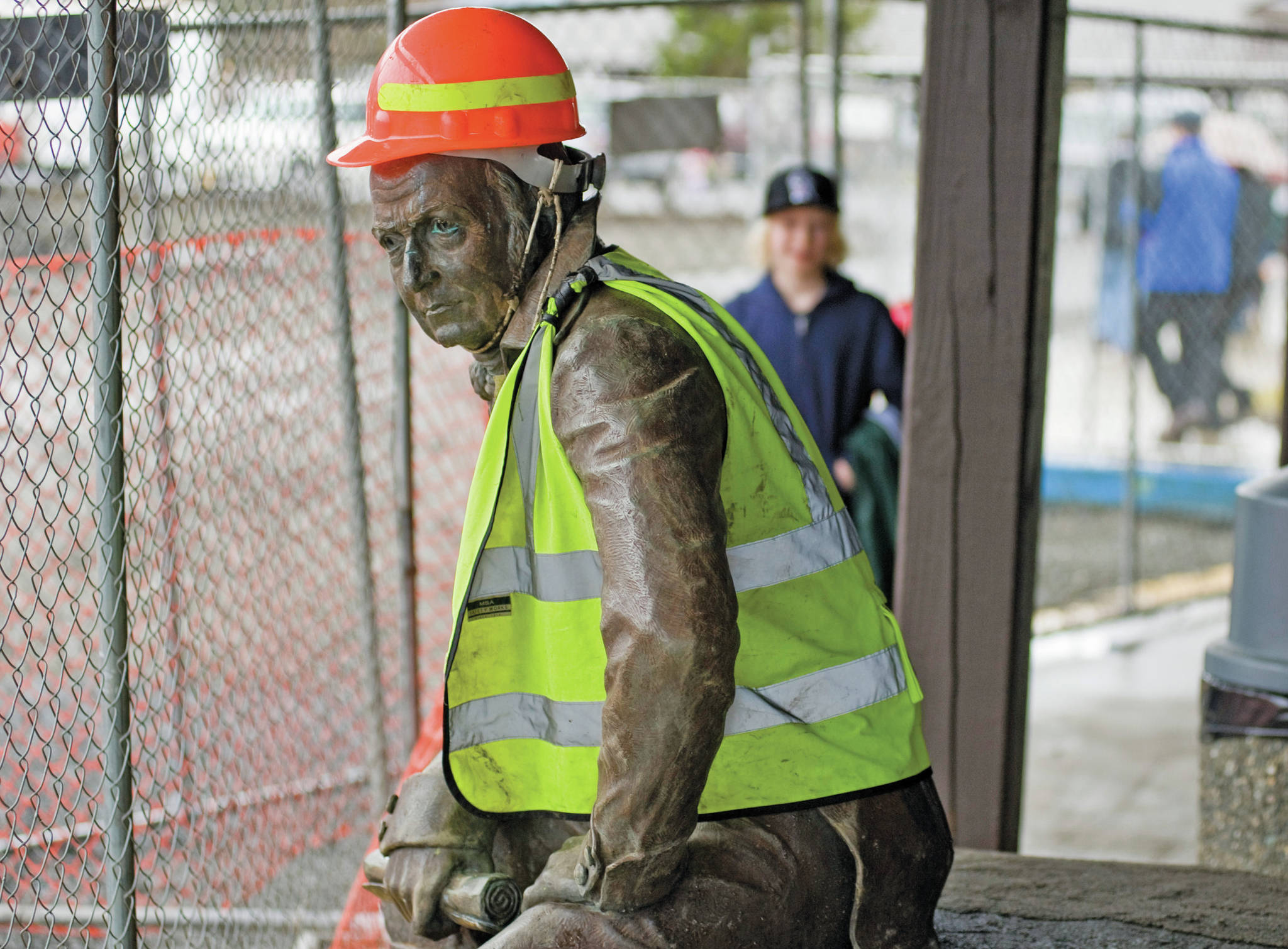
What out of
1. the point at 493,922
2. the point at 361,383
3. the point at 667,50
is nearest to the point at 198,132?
the point at 361,383

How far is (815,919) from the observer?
207 cm

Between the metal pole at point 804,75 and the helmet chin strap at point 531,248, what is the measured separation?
3.79 metres

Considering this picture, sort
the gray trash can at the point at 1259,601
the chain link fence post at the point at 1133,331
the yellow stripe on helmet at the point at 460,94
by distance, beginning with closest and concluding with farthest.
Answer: the yellow stripe on helmet at the point at 460,94
the gray trash can at the point at 1259,601
the chain link fence post at the point at 1133,331

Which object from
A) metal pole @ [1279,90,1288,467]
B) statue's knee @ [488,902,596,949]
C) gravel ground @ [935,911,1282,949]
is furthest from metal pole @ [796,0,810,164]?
statue's knee @ [488,902,596,949]

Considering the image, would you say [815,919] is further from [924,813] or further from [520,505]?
[520,505]

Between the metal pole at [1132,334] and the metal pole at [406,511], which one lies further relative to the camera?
the metal pole at [1132,334]

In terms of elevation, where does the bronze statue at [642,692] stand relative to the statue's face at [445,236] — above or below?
below

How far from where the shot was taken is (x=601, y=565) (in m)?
1.94

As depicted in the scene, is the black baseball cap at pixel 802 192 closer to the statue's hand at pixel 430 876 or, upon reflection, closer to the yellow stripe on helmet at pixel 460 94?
the yellow stripe on helmet at pixel 460 94

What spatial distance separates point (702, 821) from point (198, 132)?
7.77ft

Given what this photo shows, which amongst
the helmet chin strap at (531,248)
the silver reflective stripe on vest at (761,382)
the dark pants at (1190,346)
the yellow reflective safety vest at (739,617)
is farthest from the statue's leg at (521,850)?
the dark pants at (1190,346)

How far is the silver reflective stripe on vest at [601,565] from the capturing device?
2004 millimetres

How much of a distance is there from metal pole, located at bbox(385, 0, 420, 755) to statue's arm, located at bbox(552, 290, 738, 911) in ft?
7.11

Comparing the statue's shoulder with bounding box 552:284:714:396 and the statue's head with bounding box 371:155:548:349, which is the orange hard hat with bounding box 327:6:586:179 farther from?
the statue's shoulder with bounding box 552:284:714:396
